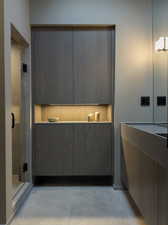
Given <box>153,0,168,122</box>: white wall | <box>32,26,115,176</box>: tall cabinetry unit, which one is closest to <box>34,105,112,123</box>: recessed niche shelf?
<box>32,26,115,176</box>: tall cabinetry unit

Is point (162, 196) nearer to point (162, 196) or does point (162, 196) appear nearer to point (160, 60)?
point (162, 196)

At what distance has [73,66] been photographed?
10.0 feet

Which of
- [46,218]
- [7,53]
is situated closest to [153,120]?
[46,218]

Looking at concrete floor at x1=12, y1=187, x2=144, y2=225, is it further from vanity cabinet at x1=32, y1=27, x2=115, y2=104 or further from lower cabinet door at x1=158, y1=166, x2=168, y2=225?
vanity cabinet at x1=32, y1=27, x2=115, y2=104

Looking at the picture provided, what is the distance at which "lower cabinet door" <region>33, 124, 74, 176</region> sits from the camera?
3.02 metres

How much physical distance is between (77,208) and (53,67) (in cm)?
191

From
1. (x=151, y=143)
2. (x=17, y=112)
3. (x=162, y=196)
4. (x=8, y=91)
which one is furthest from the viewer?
(x=17, y=112)

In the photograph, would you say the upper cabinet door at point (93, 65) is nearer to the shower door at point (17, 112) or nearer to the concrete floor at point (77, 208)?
the shower door at point (17, 112)

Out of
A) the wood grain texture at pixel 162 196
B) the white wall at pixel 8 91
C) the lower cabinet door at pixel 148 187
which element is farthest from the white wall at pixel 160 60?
the white wall at pixel 8 91

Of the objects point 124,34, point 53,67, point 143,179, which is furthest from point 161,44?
point 143,179

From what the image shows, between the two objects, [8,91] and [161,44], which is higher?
[161,44]

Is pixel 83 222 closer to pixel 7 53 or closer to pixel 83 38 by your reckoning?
pixel 7 53

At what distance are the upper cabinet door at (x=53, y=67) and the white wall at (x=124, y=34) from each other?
202mm

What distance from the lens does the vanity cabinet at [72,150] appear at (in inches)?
119
